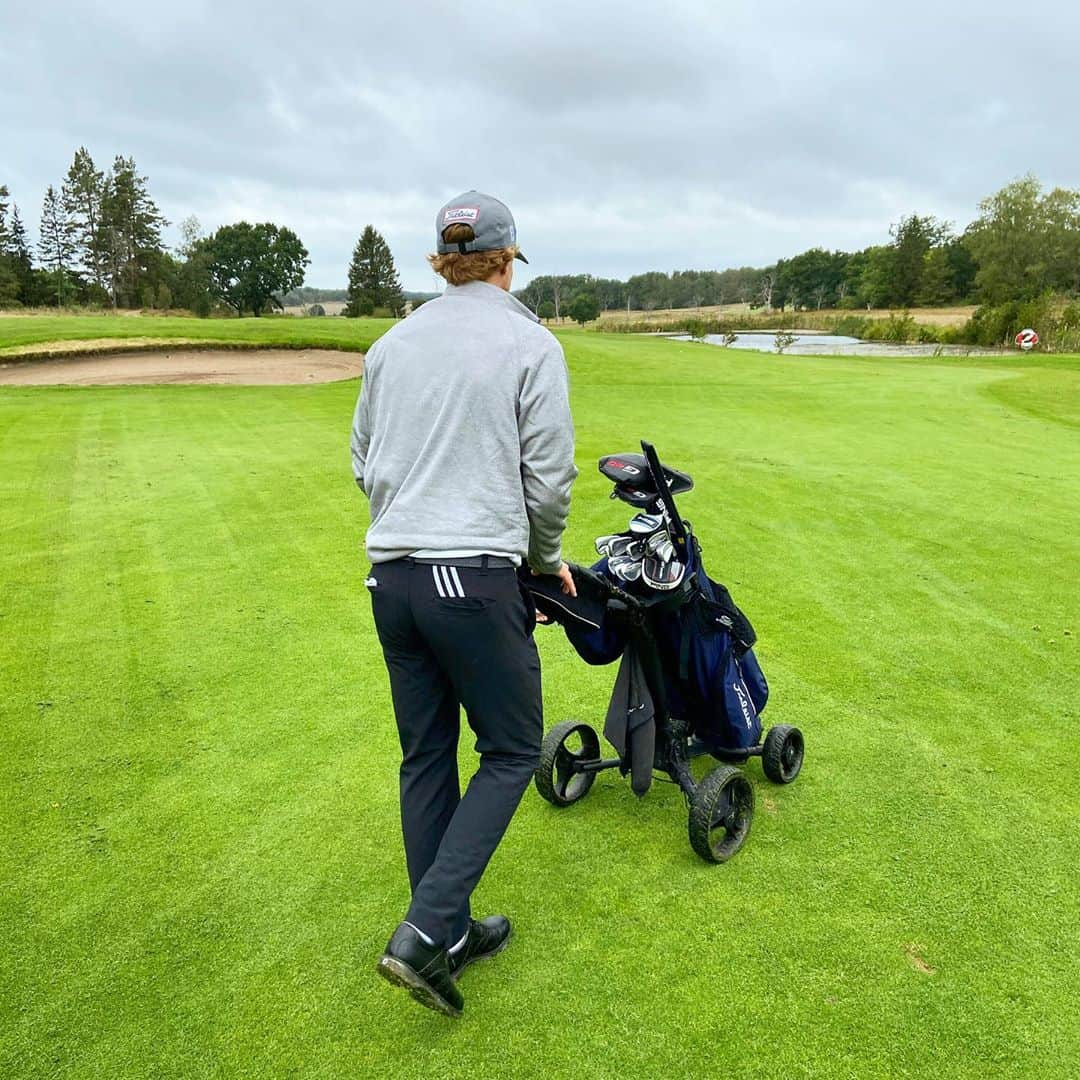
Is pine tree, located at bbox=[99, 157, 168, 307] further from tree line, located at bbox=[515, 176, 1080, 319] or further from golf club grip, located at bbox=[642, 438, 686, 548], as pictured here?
golf club grip, located at bbox=[642, 438, 686, 548]

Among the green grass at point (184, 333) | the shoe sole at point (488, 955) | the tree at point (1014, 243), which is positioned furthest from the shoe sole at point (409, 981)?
the tree at point (1014, 243)

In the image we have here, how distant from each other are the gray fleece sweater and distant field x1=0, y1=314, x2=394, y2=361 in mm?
22828

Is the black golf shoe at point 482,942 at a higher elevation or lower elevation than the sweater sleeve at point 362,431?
lower

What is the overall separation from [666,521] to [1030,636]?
324 cm

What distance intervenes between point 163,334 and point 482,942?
2604 centimetres

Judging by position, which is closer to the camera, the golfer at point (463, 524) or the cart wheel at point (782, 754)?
the golfer at point (463, 524)

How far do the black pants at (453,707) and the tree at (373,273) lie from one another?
281ft

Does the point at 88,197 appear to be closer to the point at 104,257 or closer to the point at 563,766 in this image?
the point at 104,257

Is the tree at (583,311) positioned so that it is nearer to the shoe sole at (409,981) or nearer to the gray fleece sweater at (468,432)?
the gray fleece sweater at (468,432)

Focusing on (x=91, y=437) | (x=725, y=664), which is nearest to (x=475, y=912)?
(x=725, y=664)

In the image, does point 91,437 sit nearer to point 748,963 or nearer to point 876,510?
point 876,510

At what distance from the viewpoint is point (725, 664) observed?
3.09 meters

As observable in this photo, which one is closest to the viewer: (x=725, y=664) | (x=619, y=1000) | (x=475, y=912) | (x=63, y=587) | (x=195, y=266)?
(x=619, y=1000)

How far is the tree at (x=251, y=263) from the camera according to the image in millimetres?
84438
